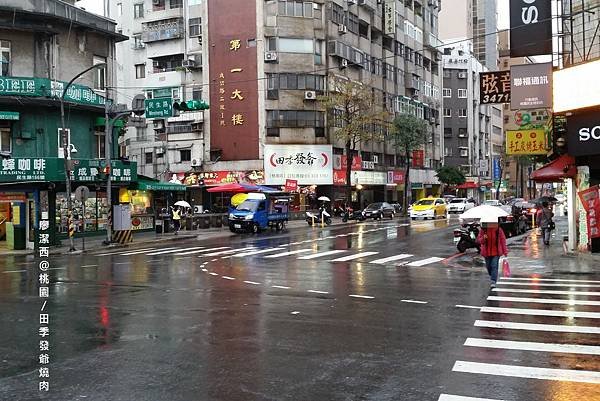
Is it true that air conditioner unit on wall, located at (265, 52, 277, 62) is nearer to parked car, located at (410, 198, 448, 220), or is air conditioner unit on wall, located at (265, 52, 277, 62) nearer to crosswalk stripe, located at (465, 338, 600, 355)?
parked car, located at (410, 198, 448, 220)

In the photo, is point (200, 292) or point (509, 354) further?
point (200, 292)

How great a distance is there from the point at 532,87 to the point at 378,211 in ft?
110

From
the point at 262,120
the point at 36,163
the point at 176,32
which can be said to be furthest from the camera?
the point at 176,32

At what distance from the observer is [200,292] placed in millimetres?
13508

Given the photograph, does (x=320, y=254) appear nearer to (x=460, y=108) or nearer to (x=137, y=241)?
(x=137, y=241)

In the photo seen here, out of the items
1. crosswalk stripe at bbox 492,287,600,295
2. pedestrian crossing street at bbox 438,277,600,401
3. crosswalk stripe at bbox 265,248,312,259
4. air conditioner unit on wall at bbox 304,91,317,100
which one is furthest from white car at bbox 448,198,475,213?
pedestrian crossing street at bbox 438,277,600,401

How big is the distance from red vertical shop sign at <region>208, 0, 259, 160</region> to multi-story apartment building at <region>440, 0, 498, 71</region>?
60908mm


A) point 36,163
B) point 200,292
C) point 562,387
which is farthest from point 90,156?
point 562,387

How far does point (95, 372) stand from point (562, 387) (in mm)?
5288

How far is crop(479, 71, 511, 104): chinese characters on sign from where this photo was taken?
21.8 m

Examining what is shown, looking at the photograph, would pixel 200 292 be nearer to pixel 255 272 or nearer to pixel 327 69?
pixel 255 272

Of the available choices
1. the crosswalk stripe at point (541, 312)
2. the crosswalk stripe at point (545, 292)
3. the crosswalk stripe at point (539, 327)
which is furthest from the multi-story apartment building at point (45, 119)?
the crosswalk stripe at point (539, 327)

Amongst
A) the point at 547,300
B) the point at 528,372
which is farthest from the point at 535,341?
the point at 547,300

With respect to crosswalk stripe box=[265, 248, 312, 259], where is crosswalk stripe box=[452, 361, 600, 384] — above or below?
above
